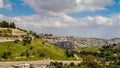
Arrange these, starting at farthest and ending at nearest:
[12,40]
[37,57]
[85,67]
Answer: [12,40] < [37,57] < [85,67]

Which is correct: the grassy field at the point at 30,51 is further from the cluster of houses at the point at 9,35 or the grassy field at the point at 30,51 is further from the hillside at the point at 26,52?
the cluster of houses at the point at 9,35

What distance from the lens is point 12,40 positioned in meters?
170

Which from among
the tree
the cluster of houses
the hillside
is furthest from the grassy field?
the cluster of houses

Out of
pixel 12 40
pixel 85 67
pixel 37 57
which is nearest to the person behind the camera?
pixel 85 67

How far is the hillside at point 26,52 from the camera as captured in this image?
15082 cm

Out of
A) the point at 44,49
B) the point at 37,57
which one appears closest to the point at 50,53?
the point at 44,49

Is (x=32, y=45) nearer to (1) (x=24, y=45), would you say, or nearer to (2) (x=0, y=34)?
(1) (x=24, y=45)

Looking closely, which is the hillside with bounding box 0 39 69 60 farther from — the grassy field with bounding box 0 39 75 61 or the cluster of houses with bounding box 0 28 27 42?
the cluster of houses with bounding box 0 28 27 42

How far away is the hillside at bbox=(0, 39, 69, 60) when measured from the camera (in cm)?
15082

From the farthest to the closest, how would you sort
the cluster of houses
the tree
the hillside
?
1. the cluster of houses
2. the hillside
3. the tree

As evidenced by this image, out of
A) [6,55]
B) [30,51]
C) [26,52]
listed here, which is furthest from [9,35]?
[6,55]

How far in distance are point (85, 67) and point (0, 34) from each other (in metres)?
61.5

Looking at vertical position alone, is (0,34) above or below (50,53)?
above

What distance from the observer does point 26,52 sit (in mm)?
156500
